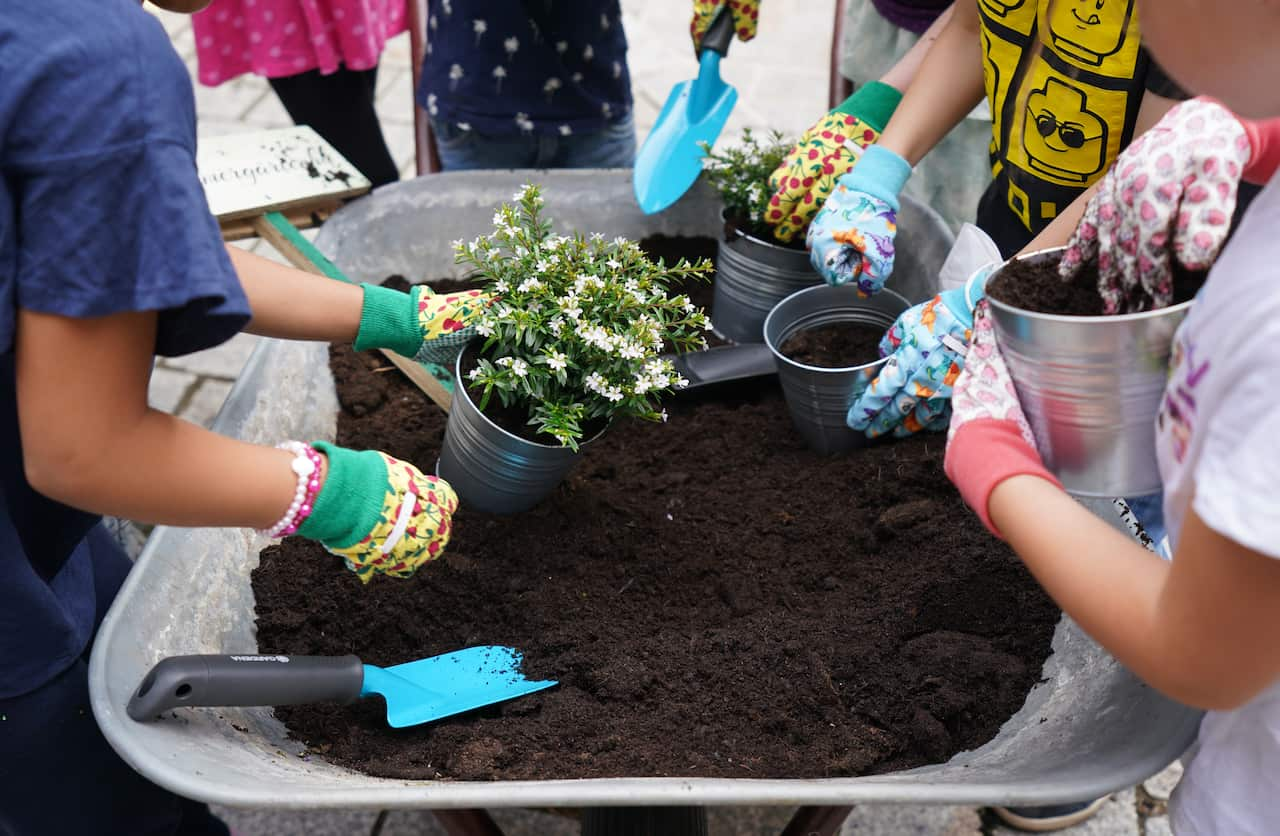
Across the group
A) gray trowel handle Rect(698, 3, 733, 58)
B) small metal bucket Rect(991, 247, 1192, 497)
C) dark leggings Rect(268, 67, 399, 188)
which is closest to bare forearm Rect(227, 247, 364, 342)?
small metal bucket Rect(991, 247, 1192, 497)

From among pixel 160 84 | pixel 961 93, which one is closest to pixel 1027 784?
pixel 160 84

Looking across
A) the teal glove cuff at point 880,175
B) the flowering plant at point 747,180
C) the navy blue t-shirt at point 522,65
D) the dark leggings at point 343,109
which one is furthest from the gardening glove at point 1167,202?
the dark leggings at point 343,109

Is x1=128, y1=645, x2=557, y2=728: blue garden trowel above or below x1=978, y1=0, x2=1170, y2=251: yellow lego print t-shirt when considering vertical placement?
below

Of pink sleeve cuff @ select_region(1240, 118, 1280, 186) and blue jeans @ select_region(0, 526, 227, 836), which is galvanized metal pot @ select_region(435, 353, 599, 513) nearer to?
blue jeans @ select_region(0, 526, 227, 836)

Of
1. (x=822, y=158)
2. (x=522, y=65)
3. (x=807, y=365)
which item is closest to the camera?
(x=807, y=365)

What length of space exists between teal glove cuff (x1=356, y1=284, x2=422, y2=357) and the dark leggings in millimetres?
1120

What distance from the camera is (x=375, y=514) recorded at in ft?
3.32

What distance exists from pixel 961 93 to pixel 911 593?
30.3 inches

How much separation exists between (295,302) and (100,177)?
0.50 m

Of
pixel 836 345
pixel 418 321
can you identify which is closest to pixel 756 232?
pixel 836 345

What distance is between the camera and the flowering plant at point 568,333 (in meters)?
1.21

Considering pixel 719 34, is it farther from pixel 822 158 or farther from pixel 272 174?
pixel 272 174

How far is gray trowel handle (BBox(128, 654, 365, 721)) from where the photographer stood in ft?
3.07

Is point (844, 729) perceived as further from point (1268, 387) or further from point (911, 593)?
point (1268, 387)
